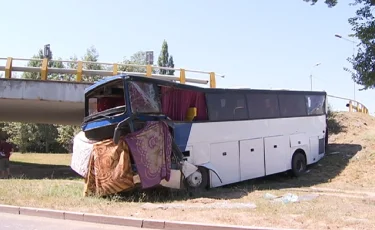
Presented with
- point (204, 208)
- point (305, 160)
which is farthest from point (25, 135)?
point (204, 208)

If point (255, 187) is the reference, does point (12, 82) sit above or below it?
above

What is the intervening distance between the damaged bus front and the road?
232cm

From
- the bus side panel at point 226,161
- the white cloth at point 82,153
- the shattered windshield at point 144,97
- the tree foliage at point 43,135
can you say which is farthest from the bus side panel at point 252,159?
the tree foliage at point 43,135

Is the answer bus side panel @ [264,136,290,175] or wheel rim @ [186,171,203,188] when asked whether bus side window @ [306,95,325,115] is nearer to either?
bus side panel @ [264,136,290,175]

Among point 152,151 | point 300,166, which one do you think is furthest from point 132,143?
point 300,166

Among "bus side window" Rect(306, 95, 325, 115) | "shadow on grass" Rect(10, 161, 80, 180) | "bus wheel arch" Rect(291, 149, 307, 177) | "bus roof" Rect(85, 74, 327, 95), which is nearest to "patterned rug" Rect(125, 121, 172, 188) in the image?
"bus roof" Rect(85, 74, 327, 95)

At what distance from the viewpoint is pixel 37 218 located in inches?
371

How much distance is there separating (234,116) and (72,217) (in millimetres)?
6696

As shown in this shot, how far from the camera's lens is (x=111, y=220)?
28.9 ft

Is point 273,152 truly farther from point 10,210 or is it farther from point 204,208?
point 10,210

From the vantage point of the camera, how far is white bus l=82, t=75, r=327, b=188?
1175 centimetres

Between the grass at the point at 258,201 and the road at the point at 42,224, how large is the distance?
699mm

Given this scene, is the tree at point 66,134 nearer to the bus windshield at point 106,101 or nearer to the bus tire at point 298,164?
the bus tire at point 298,164

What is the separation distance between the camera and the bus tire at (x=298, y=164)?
16062mm
